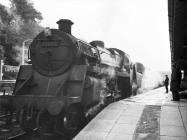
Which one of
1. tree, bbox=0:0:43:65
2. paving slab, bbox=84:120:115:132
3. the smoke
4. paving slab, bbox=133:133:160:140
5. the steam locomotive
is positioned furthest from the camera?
the smoke

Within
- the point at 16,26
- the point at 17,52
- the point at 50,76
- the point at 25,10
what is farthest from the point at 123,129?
the point at 25,10

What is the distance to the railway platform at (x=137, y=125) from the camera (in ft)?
22.1

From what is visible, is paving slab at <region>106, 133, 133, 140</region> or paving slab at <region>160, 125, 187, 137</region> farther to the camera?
paving slab at <region>160, 125, 187, 137</region>

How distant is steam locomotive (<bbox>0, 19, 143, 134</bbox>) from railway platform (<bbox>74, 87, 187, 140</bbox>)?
0.74 m

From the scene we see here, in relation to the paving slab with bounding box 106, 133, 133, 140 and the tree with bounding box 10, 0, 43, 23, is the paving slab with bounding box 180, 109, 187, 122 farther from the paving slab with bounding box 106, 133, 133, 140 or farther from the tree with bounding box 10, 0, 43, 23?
the tree with bounding box 10, 0, 43, 23

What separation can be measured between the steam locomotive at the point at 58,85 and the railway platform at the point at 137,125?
2.41 ft

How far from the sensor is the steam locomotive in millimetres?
8125

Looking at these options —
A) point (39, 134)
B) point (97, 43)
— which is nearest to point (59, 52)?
point (39, 134)

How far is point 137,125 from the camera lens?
765 centimetres

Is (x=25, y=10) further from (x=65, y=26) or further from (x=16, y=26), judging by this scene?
(x=65, y=26)

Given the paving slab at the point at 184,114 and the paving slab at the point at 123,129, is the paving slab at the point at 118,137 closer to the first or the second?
the paving slab at the point at 123,129

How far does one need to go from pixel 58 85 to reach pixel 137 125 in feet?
9.10

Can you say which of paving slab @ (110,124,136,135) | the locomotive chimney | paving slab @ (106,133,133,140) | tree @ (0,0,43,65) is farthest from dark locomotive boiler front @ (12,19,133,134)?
tree @ (0,0,43,65)

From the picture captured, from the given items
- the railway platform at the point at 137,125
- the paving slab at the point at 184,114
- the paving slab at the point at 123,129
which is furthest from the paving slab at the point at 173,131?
the paving slab at the point at 184,114
